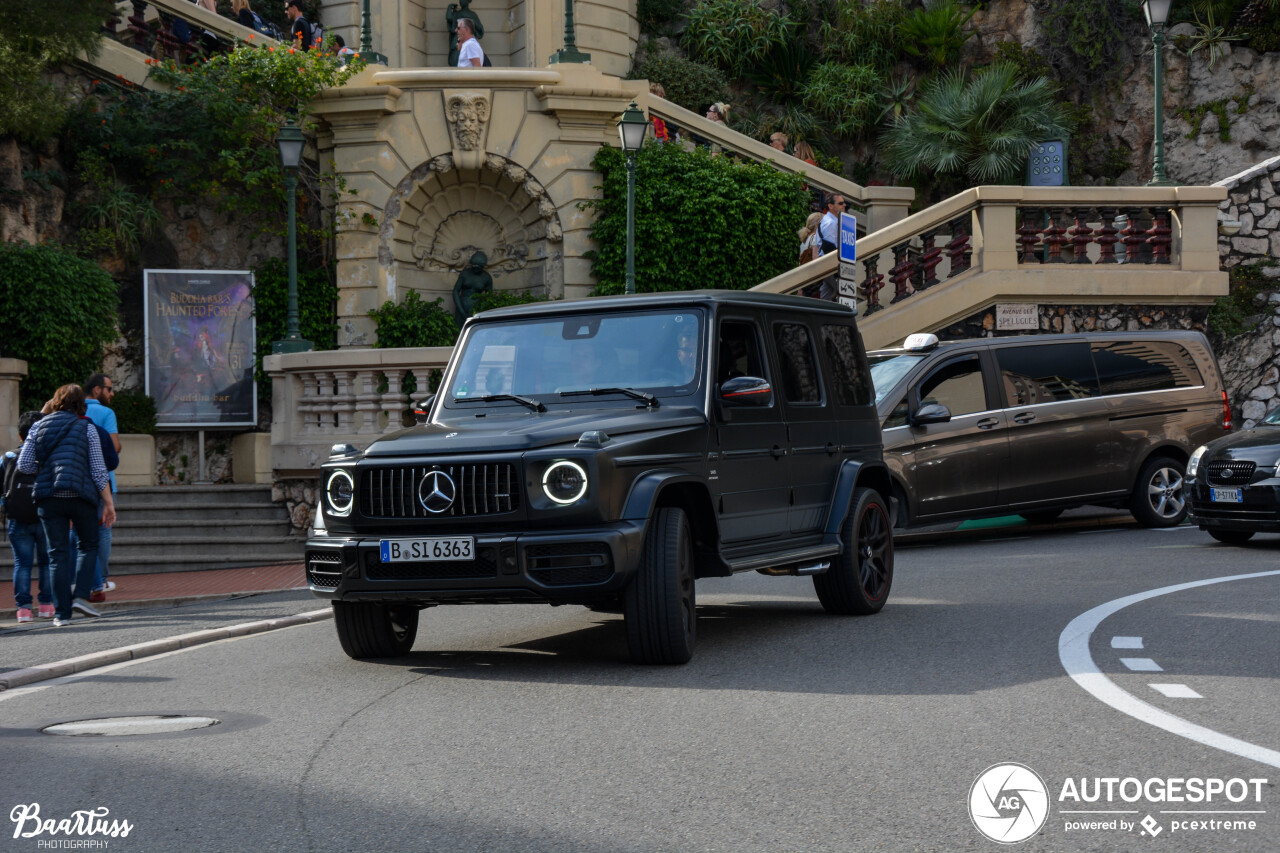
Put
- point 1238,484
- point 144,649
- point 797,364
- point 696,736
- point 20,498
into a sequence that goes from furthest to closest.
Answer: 1. point 1238,484
2. point 20,498
3. point 797,364
4. point 144,649
5. point 696,736

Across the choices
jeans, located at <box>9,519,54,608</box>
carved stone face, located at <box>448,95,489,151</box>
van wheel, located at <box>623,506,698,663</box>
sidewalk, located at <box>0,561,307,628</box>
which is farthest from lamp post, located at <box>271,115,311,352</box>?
van wheel, located at <box>623,506,698,663</box>

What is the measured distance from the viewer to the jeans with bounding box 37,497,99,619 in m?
11.1

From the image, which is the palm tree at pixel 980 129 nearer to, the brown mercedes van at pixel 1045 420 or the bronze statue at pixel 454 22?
the bronze statue at pixel 454 22

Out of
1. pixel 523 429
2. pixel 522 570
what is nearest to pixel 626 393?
pixel 523 429

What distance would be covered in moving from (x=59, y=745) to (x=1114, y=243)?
1772 cm

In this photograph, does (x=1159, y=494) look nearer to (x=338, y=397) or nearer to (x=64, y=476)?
(x=338, y=397)

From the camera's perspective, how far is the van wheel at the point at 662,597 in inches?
290

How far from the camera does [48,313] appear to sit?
2047cm

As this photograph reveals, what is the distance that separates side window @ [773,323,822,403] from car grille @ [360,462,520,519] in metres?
2.46

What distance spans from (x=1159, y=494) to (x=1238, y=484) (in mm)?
2284

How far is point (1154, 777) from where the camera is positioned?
517cm

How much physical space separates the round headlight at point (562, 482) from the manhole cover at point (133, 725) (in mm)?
1904

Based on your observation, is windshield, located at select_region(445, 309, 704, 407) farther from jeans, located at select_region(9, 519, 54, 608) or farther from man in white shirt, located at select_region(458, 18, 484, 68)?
man in white shirt, located at select_region(458, 18, 484, 68)

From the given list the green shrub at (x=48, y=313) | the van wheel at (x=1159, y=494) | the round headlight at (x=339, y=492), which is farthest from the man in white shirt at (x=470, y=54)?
the round headlight at (x=339, y=492)
